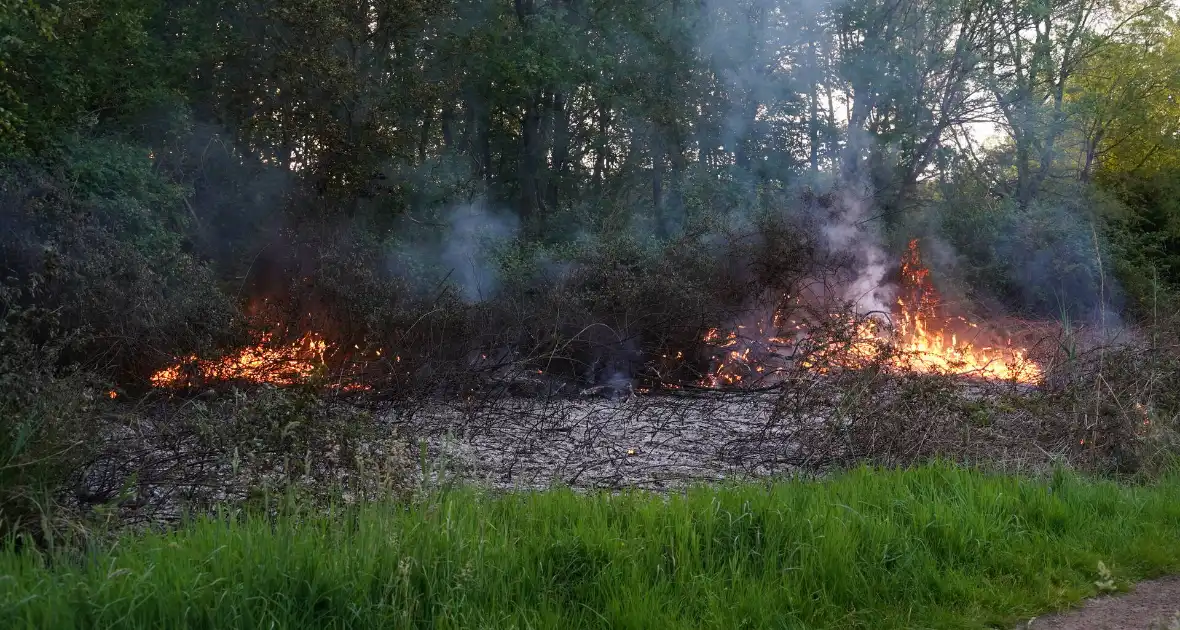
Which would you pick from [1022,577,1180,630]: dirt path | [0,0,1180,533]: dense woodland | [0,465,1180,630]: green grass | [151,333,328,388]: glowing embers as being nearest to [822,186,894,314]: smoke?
[0,0,1180,533]: dense woodland

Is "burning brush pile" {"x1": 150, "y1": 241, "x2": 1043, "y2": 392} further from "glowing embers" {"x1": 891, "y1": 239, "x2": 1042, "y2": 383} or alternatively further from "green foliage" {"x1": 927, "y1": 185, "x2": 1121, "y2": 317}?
"green foliage" {"x1": 927, "y1": 185, "x2": 1121, "y2": 317}

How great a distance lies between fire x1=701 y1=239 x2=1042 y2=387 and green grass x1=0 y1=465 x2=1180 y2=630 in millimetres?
2865

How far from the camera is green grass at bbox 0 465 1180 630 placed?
3459 mm

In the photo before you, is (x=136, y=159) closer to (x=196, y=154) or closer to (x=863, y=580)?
(x=196, y=154)

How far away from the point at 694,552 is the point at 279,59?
486 inches

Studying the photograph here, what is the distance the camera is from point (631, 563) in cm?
410

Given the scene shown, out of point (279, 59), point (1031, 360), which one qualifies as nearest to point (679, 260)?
point (1031, 360)

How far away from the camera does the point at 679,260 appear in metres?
12.8

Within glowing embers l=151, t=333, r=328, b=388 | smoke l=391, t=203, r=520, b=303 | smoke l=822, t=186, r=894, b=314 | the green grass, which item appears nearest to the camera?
the green grass

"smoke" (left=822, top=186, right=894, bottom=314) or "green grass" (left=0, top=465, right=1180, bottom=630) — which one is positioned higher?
"smoke" (left=822, top=186, right=894, bottom=314)

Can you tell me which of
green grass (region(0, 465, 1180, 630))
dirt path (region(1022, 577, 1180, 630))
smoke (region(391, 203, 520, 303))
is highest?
smoke (region(391, 203, 520, 303))

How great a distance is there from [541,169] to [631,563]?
17.3m

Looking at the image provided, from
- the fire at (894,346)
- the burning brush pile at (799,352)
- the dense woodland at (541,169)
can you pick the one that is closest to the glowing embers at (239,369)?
the burning brush pile at (799,352)

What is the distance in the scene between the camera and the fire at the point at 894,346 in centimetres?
827
